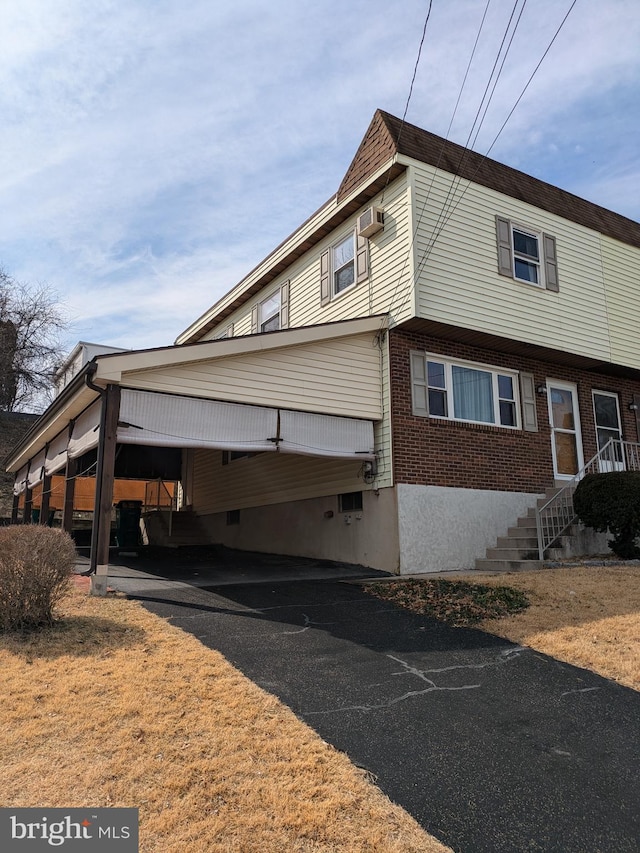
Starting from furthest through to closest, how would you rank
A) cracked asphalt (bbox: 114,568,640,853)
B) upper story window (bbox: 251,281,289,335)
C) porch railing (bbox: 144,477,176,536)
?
porch railing (bbox: 144,477,176,536) < upper story window (bbox: 251,281,289,335) < cracked asphalt (bbox: 114,568,640,853)

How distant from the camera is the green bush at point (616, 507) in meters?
10.5

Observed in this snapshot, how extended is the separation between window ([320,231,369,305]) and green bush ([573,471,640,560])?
5.71m

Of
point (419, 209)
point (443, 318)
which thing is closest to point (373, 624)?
point (443, 318)

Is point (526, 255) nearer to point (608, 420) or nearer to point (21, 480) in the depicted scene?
point (608, 420)

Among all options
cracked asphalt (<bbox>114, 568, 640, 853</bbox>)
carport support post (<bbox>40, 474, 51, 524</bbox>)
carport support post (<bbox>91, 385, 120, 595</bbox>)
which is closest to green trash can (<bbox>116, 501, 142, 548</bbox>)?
carport support post (<bbox>40, 474, 51, 524</bbox>)

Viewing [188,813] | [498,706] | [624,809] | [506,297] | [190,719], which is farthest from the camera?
[506,297]

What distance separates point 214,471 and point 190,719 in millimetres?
14553

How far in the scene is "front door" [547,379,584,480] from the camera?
1360 centimetres

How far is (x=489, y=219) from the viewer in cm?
1270

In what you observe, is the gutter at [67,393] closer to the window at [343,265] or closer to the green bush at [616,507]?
the window at [343,265]

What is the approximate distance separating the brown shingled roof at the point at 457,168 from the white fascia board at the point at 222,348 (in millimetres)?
3074

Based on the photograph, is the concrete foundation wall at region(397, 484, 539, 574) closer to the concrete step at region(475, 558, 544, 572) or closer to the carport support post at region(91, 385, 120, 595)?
the concrete step at region(475, 558, 544, 572)

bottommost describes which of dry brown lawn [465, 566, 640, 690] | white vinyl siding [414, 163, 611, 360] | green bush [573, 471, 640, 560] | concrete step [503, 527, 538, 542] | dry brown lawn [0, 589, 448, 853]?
dry brown lawn [0, 589, 448, 853]

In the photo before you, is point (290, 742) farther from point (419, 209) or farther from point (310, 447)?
point (419, 209)
